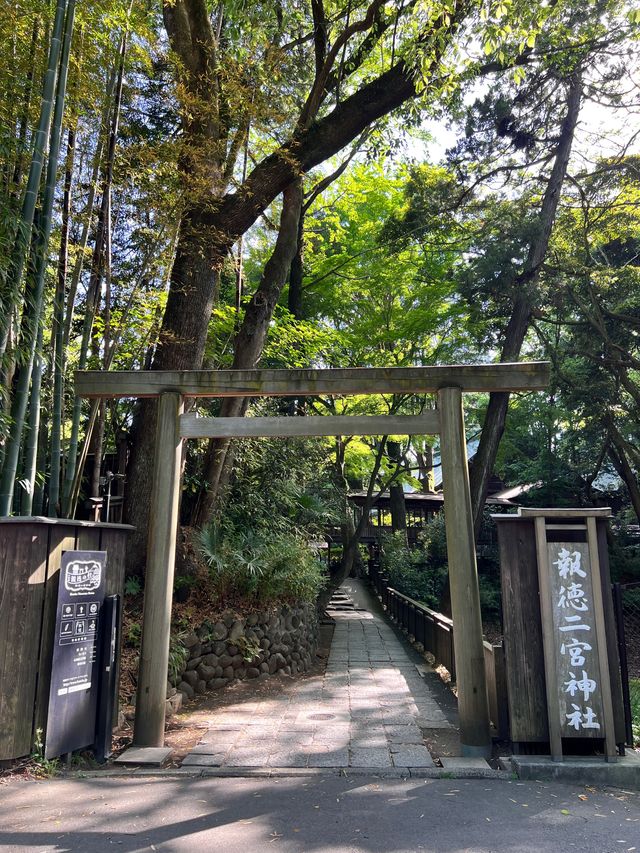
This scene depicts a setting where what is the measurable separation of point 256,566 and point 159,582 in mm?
3021

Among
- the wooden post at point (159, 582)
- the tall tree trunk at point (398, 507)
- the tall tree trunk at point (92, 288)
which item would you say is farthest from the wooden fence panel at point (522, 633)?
the tall tree trunk at point (398, 507)

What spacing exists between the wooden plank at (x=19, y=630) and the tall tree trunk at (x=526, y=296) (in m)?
9.83

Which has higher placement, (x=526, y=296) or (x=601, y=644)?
(x=526, y=296)

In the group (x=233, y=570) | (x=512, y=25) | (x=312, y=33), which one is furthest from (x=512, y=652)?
(x=312, y=33)

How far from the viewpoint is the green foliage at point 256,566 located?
8008 mm

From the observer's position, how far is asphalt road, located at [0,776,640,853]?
10.7ft

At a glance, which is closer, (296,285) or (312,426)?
(312,426)

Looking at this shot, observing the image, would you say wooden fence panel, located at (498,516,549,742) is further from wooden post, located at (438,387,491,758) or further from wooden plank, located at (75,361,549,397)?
wooden plank, located at (75,361,549,397)

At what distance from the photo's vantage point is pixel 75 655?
15.0 feet

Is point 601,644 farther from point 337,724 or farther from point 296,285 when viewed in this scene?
point 296,285

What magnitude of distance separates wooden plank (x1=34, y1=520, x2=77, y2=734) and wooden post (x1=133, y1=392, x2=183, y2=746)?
2.59ft

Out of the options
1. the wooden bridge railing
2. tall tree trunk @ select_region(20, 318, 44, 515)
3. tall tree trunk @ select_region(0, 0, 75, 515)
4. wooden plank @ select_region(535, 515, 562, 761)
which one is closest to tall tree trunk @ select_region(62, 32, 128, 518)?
tall tree trunk @ select_region(20, 318, 44, 515)

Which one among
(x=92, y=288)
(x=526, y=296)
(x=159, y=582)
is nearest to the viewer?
(x=159, y=582)

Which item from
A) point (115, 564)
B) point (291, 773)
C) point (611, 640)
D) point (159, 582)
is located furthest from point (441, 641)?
point (115, 564)
